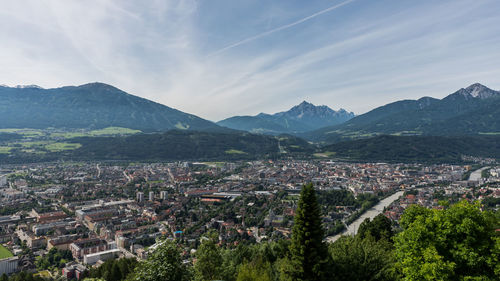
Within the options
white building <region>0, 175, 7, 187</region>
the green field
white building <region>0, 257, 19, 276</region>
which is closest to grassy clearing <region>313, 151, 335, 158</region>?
white building <region>0, 175, 7, 187</region>

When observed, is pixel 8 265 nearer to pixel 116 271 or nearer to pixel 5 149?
pixel 116 271

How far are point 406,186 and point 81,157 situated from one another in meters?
100

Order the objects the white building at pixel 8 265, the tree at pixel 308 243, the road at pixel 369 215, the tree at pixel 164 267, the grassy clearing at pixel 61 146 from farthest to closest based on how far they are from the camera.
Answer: the grassy clearing at pixel 61 146 < the road at pixel 369 215 < the white building at pixel 8 265 < the tree at pixel 308 243 < the tree at pixel 164 267

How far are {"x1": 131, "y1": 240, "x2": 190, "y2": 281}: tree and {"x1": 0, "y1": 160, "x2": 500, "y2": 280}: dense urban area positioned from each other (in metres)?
0.54

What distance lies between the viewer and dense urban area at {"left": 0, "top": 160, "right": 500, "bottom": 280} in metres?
27.5

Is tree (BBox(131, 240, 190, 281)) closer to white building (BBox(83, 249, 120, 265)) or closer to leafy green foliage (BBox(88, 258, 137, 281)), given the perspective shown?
leafy green foliage (BBox(88, 258, 137, 281))

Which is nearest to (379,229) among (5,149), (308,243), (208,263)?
(308,243)

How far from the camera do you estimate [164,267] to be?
7.07m

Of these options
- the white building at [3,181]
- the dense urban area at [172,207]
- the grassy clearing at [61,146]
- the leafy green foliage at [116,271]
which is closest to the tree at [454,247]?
the dense urban area at [172,207]

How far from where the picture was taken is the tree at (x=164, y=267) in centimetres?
708

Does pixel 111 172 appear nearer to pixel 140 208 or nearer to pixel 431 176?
pixel 140 208

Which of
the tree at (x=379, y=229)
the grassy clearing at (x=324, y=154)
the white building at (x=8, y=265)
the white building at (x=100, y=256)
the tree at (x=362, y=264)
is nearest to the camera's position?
the tree at (x=362, y=264)

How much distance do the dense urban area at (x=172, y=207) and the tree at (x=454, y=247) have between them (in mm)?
7294

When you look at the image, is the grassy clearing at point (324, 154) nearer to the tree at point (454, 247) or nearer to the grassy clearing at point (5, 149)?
the tree at point (454, 247)
